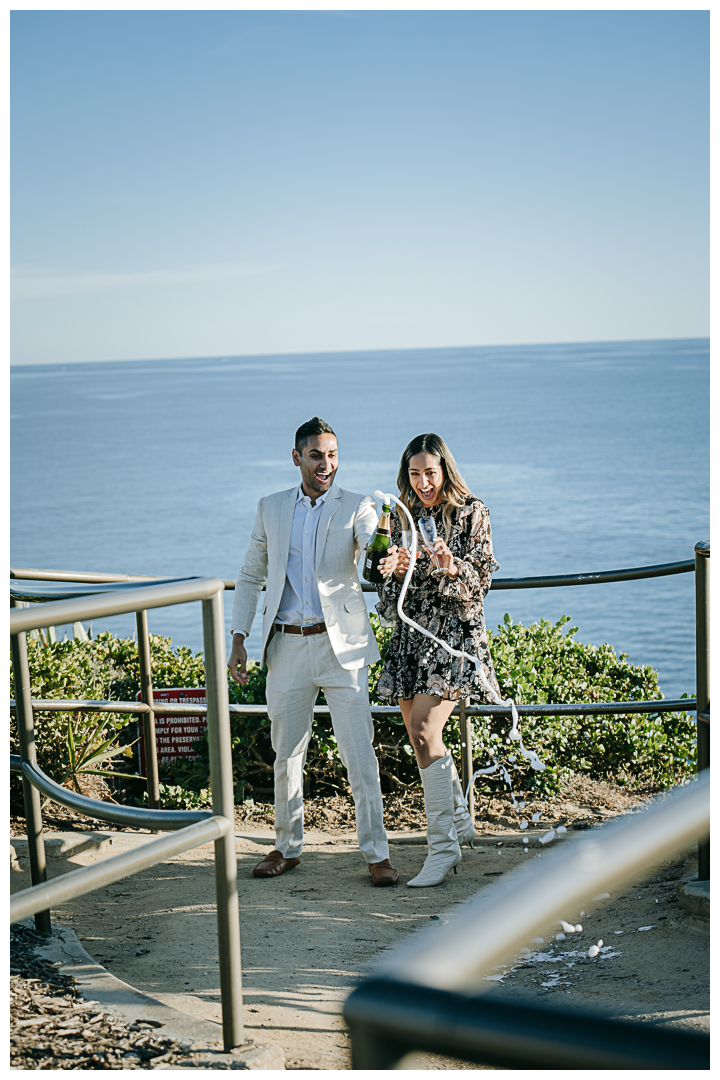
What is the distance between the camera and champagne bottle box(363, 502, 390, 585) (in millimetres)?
4203

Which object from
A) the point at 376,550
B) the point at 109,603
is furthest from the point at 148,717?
the point at 109,603

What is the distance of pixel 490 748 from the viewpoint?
5191 mm

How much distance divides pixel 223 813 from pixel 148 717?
2.32 metres

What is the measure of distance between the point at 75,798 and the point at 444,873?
1899 mm

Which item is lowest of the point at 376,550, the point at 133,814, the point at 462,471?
the point at 133,814

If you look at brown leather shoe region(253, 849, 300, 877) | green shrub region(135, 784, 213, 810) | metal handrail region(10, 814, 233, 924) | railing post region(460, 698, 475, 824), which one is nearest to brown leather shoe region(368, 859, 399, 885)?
brown leather shoe region(253, 849, 300, 877)

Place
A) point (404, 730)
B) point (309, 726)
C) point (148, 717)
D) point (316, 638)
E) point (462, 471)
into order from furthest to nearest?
point (462, 471) < point (404, 730) < point (148, 717) < point (309, 726) < point (316, 638)

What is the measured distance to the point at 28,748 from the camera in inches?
125

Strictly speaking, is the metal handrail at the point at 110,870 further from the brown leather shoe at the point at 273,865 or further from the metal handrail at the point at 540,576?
the brown leather shoe at the point at 273,865

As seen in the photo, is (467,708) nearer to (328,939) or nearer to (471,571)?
(471,571)

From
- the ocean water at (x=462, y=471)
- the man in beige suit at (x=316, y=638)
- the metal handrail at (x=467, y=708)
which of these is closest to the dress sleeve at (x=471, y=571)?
the man in beige suit at (x=316, y=638)

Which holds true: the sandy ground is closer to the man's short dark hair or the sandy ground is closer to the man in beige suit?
the man in beige suit
